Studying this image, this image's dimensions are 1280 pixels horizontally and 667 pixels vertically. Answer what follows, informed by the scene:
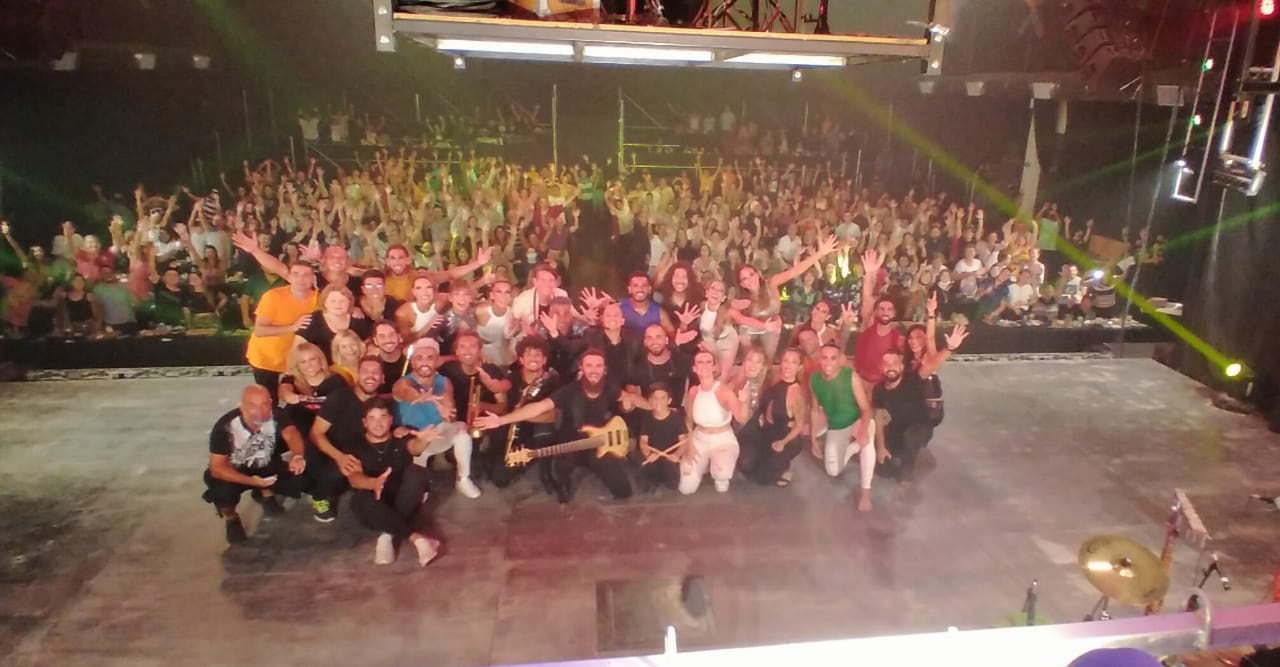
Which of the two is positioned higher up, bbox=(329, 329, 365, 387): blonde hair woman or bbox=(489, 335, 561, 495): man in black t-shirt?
bbox=(329, 329, 365, 387): blonde hair woman

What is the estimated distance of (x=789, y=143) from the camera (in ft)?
26.6

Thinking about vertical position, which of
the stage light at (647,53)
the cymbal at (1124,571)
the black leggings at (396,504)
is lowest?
the black leggings at (396,504)

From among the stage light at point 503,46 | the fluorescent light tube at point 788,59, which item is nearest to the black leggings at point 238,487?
the stage light at point 503,46

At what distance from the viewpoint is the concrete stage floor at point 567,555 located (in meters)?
4.21

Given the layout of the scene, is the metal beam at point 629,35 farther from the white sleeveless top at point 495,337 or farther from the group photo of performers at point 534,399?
the white sleeveless top at point 495,337

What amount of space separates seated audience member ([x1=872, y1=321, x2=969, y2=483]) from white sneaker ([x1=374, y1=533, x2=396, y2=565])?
3423 millimetres

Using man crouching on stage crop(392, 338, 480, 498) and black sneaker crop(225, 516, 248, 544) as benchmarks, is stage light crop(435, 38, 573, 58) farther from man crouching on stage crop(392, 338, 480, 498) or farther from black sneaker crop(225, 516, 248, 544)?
black sneaker crop(225, 516, 248, 544)

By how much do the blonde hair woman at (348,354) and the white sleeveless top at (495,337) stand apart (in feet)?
3.43

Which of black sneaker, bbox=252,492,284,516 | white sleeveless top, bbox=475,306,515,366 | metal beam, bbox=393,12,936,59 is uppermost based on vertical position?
metal beam, bbox=393,12,936,59

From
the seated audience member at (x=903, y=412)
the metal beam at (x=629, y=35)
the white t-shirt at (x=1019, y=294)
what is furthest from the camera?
the white t-shirt at (x=1019, y=294)

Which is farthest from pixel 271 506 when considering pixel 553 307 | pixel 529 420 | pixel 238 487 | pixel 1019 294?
pixel 1019 294

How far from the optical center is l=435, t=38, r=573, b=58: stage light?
4.25 metres

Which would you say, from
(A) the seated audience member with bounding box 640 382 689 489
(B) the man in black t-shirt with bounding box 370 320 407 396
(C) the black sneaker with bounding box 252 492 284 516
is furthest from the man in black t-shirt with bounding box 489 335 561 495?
(C) the black sneaker with bounding box 252 492 284 516

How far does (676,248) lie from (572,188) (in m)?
1.20
